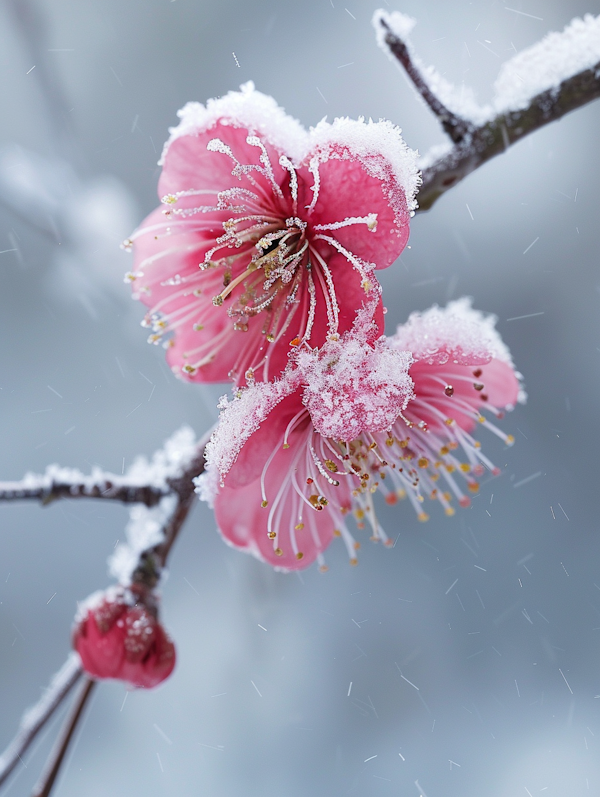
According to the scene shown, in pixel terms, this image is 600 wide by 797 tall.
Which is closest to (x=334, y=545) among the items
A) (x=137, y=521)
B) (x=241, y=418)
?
(x=137, y=521)

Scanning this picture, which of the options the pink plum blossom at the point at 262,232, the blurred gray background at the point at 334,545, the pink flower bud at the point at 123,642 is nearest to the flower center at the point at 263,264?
the pink plum blossom at the point at 262,232

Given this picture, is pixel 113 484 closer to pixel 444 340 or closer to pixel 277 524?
pixel 277 524

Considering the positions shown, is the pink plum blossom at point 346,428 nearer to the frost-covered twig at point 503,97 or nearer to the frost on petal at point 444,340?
the frost on petal at point 444,340

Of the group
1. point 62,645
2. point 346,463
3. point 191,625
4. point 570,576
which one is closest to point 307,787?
point 191,625

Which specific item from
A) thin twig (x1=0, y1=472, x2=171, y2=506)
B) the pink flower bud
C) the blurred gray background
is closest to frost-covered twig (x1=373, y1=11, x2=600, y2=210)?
thin twig (x1=0, y1=472, x2=171, y2=506)

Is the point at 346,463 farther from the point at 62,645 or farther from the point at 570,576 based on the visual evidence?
the point at 62,645

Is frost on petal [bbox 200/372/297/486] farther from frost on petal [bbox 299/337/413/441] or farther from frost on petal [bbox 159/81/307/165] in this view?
frost on petal [bbox 159/81/307/165]
